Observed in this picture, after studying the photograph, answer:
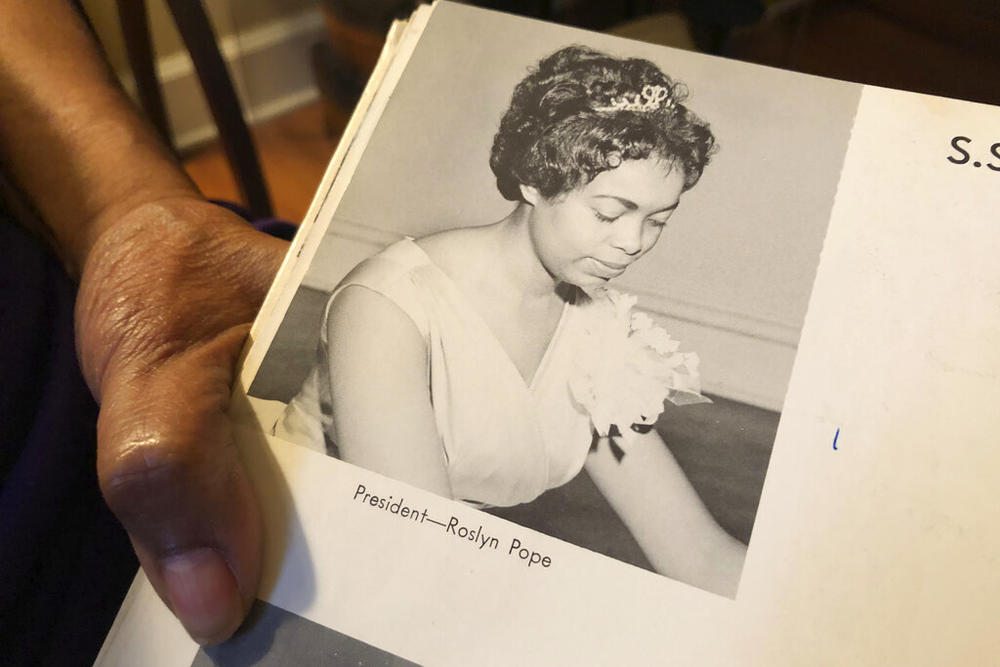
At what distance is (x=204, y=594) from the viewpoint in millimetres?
312

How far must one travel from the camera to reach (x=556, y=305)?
35cm

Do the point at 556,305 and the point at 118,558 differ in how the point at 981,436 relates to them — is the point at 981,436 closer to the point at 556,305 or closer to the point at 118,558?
the point at 556,305

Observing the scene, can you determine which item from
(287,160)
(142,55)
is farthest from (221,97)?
(287,160)

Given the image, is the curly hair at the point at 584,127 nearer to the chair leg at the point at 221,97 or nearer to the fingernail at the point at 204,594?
the fingernail at the point at 204,594

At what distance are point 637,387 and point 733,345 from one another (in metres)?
0.05

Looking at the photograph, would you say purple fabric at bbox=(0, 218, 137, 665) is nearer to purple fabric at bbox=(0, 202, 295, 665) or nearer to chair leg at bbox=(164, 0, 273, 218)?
purple fabric at bbox=(0, 202, 295, 665)

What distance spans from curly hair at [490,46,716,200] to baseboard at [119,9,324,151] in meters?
0.84

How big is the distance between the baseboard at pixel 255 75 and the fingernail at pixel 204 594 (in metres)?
0.90

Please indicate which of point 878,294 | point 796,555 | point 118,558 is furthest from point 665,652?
point 118,558

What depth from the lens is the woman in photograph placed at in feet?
1.05

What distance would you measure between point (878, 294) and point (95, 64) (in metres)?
0.56

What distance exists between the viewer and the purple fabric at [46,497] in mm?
381

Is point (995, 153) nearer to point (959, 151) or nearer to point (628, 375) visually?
point (959, 151)

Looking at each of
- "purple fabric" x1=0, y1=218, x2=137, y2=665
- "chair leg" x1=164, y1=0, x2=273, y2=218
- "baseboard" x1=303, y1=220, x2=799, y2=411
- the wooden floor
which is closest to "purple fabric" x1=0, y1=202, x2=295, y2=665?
"purple fabric" x1=0, y1=218, x2=137, y2=665
